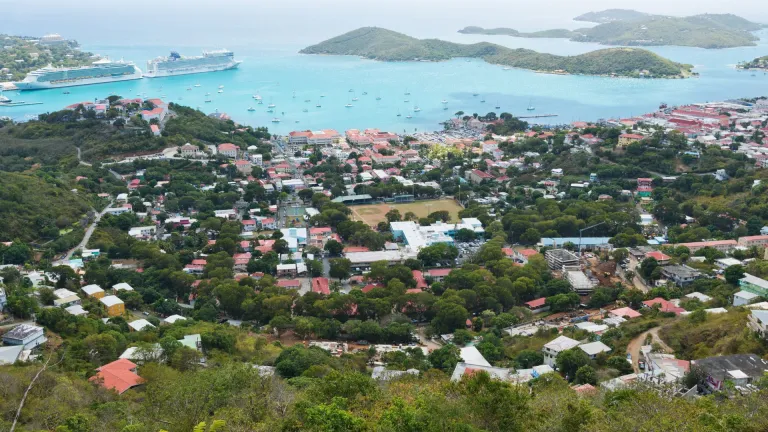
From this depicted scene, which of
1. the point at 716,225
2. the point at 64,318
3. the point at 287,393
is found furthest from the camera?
the point at 716,225

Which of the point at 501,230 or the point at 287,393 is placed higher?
the point at 287,393

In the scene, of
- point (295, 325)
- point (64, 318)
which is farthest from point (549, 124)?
point (64, 318)

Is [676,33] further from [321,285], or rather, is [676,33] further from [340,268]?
[321,285]

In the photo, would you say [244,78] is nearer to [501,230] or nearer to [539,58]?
[539,58]

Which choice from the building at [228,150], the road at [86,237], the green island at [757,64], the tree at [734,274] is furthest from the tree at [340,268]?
the green island at [757,64]

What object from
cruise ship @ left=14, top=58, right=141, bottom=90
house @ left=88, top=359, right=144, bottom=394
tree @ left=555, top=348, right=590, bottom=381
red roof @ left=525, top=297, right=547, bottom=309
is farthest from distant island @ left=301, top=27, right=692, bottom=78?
house @ left=88, top=359, right=144, bottom=394

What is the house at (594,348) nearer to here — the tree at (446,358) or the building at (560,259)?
the tree at (446,358)
